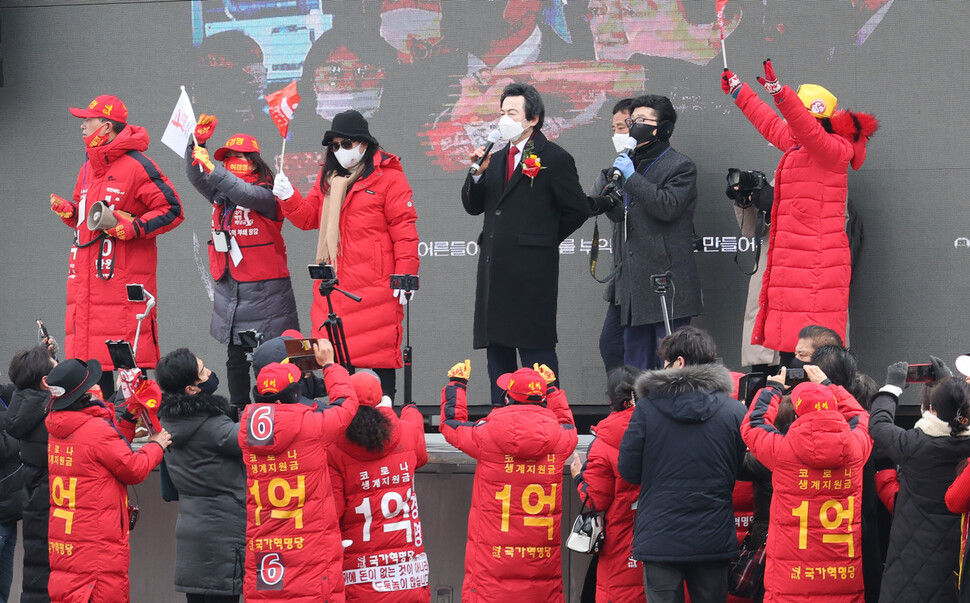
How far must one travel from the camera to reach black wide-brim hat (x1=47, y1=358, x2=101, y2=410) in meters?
5.62

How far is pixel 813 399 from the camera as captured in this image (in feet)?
15.6

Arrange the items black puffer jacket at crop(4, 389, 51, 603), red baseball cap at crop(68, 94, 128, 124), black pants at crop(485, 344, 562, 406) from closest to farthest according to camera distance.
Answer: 1. black puffer jacket at crop(4, 389, 51, 603)
2. black pants at crop(485, 344, 562, 406)
3. red baseball cap at crop(68, 94, 128, 124)

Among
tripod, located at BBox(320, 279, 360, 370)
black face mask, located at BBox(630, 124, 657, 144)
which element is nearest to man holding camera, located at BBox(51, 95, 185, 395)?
tripod, located at BBox(320, 279, 360, 370)

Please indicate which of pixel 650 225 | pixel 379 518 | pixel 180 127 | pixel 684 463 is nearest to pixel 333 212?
pixel 180 127

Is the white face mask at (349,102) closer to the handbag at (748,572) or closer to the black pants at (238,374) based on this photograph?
the black pants at (238,374)

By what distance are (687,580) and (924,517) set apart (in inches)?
39.7

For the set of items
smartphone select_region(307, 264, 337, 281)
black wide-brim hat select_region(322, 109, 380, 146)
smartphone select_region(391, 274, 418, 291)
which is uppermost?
black wide-brim hat select_region(322, 109, 380, 146)

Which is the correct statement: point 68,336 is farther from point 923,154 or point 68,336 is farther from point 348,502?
point 923,154

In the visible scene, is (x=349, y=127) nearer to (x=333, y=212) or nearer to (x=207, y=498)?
(x=333, y=212)

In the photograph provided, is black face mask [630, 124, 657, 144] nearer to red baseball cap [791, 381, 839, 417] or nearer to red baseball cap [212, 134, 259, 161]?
red baseball cap [212, 134, 259, 161]

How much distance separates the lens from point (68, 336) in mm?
7406

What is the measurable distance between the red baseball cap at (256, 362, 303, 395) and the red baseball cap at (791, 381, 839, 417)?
80.7 inches

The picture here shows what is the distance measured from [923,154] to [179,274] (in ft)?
15.7

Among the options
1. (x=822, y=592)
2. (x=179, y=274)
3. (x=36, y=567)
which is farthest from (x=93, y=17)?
(x=822, y=592)
